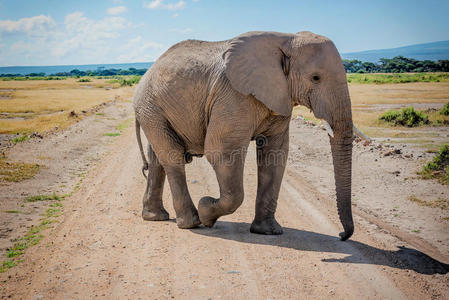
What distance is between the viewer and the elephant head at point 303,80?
550 cm

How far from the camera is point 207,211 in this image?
645 centimetres

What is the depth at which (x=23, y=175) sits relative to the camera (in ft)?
34.6

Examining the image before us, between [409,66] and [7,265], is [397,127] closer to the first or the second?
[7,265]

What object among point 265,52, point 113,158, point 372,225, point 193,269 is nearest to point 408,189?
point 372,225

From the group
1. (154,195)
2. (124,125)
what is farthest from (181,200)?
(124,125)

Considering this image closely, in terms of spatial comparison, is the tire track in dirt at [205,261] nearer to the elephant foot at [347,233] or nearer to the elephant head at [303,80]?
the elephant foot at [347,233]

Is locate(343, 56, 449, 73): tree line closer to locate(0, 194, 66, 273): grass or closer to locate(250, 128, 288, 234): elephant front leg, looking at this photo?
locate(250, 128, 288, 234): elephant front leg

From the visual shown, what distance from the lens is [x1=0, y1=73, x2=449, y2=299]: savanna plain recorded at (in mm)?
4719

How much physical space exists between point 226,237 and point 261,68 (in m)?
2.59

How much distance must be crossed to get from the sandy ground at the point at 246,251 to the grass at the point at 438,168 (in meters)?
0.37

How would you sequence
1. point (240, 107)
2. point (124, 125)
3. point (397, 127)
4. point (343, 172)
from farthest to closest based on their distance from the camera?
point (124, 125) → point (397, 127) → point (240, 107) → point (343, 172)

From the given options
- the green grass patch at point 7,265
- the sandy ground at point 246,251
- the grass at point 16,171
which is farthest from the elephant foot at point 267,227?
the grass at point 16,171

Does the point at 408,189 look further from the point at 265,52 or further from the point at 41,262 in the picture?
the point at 41,262

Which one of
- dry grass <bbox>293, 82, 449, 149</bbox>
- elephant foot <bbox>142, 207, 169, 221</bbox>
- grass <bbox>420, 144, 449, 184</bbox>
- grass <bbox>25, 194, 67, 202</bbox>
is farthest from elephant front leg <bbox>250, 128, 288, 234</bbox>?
dry grass <bbox>293, 82, 449, 149</bbox>
